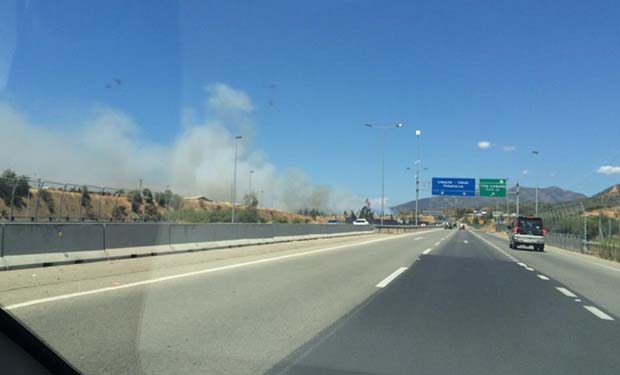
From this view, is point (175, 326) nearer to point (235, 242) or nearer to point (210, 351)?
point (210, 351)

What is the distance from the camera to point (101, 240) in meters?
17.9

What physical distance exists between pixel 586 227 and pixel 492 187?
1162 inches

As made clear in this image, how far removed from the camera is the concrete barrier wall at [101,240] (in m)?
14.6

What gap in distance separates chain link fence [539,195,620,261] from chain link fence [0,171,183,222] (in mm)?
26128

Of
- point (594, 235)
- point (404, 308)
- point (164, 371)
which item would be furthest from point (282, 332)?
point (594, 235)

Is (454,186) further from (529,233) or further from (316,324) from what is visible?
(316,324)

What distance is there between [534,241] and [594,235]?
12.1 metres

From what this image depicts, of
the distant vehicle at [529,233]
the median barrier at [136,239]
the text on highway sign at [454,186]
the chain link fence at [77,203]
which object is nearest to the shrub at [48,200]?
the chain link fence at [77,203]

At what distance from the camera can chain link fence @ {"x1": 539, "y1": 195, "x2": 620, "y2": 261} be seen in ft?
116

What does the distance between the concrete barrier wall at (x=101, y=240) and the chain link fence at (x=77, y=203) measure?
10814mm

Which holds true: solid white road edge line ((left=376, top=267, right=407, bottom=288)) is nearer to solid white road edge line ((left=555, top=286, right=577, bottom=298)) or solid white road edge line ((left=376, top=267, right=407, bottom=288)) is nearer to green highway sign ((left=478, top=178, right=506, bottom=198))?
solid white road edge line ((left=555, top=286, right=577, bottom=298))

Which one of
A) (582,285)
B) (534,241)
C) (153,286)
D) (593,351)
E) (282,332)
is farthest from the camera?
(534,241)

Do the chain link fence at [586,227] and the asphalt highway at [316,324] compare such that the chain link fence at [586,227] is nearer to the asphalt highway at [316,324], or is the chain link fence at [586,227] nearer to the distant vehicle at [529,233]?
the distant vehicle at [529,233]

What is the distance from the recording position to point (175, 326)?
864 centimetres
